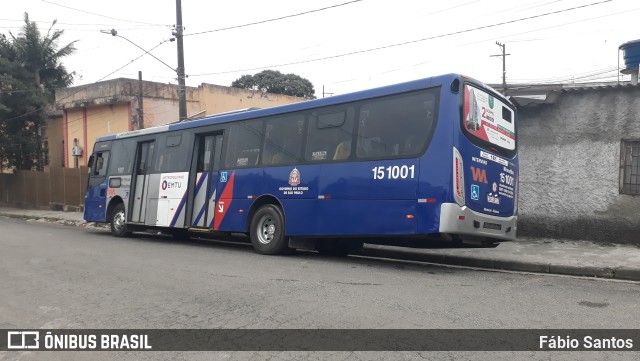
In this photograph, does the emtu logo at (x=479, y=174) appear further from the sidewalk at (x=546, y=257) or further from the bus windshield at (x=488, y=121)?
the sidewalk at (x=546, y=257)

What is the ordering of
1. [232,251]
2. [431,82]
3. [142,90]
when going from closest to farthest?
[431,82]
[232,251]
[142,90]

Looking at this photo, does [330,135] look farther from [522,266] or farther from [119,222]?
[119,222]

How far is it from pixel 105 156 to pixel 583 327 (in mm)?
14406

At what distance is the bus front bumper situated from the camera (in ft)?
24.6

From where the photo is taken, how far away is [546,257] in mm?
9312

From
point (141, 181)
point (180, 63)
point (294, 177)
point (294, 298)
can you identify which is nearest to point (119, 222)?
point (141, 181)

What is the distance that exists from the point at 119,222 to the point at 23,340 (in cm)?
1025

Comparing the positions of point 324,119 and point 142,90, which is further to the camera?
point 142,90

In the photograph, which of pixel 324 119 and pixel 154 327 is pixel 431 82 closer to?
pixel 324 119

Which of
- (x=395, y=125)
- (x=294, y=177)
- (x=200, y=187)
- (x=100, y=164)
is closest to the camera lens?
(x=395, y=125)

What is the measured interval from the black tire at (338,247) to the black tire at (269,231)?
0.72 meters

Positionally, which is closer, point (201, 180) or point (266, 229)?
point (266, 229)

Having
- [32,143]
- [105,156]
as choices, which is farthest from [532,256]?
[32,143]

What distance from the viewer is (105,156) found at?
15797 millimetres
